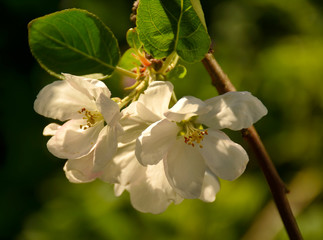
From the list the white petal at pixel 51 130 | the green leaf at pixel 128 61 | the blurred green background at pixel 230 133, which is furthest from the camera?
the blurred green background at pixel 230 133

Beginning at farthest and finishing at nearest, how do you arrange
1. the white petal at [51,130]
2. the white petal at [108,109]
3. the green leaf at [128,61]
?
the green leaf at [128,61] < the white petal at [51,130] < the white petal at [108,109]

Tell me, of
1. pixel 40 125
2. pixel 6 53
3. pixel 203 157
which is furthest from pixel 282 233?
pixel 6 53

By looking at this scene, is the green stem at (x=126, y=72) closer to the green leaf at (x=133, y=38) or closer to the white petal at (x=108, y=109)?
the green leaf at (x=133, y=38)

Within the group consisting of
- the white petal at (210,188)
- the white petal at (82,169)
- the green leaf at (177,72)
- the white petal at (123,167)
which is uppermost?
the green leaf at (177,72)

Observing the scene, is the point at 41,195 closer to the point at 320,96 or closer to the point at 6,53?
the point at 6,53

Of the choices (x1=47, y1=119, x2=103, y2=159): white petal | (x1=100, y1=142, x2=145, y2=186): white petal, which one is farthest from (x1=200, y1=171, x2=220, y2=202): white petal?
(x1=47, y1=119, x2=103, y2=159): white petal

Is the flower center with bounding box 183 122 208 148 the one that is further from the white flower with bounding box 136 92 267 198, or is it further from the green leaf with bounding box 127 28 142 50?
the green leaf with bounding box 127 28 142 50

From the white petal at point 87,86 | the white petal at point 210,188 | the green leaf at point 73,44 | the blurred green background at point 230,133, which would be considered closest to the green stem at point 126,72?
the green leaf at point 73,44
